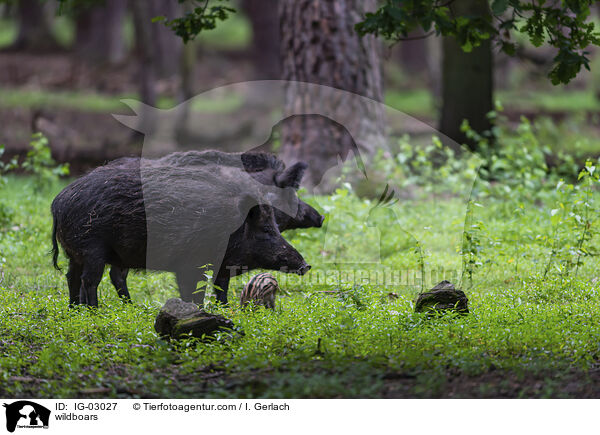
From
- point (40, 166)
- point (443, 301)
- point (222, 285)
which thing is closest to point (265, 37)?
point (40, 166)

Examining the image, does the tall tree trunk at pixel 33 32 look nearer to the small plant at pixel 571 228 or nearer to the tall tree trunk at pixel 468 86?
the tall tree trunk at pixel 468 86

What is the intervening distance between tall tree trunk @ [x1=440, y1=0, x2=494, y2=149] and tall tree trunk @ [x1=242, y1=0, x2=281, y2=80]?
13.4 meters

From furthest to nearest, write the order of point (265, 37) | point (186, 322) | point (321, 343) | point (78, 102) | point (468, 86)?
point (265, 37) < point (78, 102) < point (468, 86) < point (186, 322) < point (321, 343)

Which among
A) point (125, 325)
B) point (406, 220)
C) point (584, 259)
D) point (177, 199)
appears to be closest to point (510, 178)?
point (406, 220)

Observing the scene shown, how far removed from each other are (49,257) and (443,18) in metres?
5.26

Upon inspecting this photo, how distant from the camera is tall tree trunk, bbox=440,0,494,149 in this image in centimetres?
1386

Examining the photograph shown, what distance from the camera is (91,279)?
6.73 metres

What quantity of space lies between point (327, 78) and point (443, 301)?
612 cm

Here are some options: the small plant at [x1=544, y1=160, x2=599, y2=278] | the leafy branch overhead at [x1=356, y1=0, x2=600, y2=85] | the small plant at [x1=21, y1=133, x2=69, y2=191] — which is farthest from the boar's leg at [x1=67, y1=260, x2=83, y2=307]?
the small plant at [x1=544, y1=160, x2=599, y2=278]

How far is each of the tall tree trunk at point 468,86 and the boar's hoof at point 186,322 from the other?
898 cm

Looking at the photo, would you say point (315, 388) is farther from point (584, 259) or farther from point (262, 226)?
point (584, 259)

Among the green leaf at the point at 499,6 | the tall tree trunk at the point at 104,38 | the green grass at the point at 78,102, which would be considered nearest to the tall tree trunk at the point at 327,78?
the green leaf at the point at 499,6
